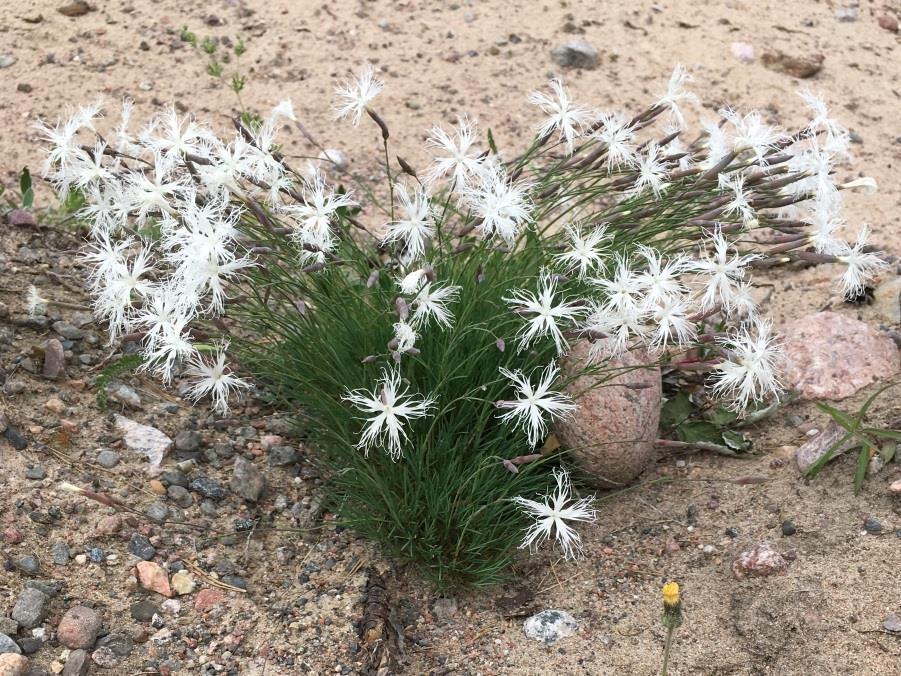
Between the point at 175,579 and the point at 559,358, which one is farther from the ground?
the point at 559,358

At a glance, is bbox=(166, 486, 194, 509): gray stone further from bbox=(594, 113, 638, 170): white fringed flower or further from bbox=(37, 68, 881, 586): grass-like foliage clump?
bbox=(594, 113, 638, 170): white fringed flower

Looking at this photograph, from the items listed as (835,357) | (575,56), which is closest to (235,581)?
(835,357)

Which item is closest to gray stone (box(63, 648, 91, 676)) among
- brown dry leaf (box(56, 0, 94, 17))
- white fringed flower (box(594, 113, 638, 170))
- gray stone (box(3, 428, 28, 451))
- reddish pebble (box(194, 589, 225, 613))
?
reddish pebble (box(194, 589, 225, 613))

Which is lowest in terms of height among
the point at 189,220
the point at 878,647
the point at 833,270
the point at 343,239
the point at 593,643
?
the point at 833,270

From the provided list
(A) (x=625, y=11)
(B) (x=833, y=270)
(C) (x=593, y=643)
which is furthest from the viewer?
(A) (x=625, y=11)

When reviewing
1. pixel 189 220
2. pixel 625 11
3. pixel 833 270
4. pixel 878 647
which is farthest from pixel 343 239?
pixel 625 11

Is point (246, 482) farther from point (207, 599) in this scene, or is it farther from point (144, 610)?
point (144, 610)

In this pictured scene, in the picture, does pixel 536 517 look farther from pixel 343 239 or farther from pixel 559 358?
pixel 343 239
